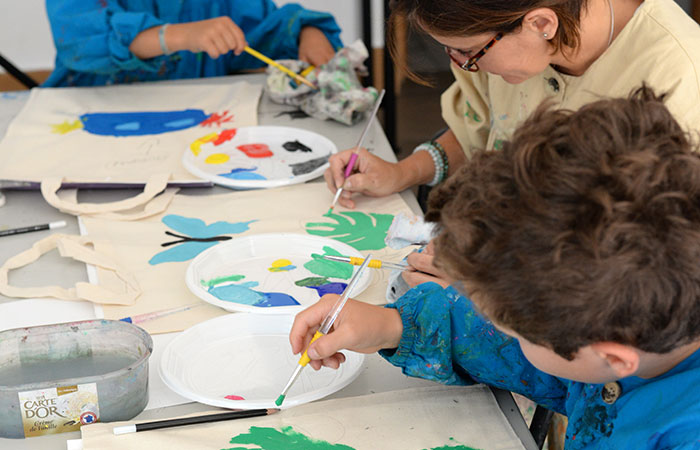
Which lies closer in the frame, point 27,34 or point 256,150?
point 256,150

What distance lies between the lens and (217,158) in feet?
5.19

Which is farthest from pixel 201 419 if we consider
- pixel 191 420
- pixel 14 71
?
pixel 14 71

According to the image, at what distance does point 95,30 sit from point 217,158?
2.04ft

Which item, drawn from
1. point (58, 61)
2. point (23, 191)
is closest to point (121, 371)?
point (23, 191)

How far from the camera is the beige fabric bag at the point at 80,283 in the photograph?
1.12m

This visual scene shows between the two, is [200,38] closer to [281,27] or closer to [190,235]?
[281,27]

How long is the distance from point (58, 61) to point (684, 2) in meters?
1.65

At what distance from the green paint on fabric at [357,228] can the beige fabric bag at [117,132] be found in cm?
31

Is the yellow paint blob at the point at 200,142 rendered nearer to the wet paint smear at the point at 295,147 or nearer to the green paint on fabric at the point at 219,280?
the wet paint smear at the point at 295,147

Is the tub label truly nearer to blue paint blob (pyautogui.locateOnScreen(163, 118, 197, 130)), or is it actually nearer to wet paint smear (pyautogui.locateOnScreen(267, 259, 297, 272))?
wet paint smear (pyautogui.locateOnScreen(267, 259, 297, 272))

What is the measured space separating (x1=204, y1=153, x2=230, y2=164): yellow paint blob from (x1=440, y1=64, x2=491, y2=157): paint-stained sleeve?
0.48m

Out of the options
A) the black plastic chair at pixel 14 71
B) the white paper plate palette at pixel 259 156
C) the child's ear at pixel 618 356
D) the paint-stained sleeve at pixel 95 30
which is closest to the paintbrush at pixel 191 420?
the child's ear at pixel 618 356

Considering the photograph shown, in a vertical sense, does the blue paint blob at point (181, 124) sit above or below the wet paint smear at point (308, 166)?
above

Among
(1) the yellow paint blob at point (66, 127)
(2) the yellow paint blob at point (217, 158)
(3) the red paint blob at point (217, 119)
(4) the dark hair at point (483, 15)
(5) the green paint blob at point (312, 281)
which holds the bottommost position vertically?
(5) the green paint blob at point (312, 281)
